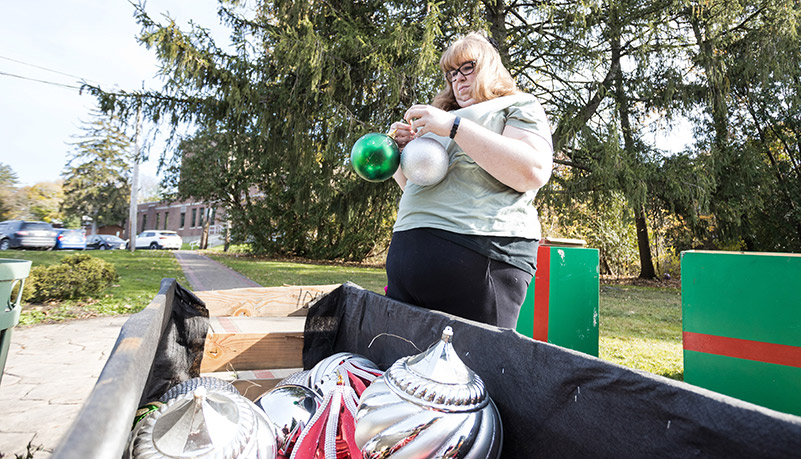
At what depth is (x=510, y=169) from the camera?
140cm

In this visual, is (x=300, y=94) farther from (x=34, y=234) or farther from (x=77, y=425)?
(x=34, y=234)

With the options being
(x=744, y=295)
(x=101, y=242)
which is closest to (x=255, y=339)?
(x=744, y=295)

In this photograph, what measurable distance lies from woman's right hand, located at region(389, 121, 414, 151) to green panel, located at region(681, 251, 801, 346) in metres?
1.78

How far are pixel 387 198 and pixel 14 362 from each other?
7198 mm

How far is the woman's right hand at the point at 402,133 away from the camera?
1839 millimetres

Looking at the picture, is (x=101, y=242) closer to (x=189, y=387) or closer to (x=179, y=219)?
(x=179, y=219)

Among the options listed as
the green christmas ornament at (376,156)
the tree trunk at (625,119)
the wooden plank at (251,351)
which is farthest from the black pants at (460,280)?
the tree trunk at (625,119)

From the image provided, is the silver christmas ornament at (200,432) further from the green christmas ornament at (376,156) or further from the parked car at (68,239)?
the parked car at (68,239)

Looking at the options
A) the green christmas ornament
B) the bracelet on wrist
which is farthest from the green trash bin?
the bracelet on wrist

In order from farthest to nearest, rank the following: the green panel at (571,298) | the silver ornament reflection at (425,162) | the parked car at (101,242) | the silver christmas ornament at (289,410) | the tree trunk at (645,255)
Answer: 1. the parked car at (101,242)
2. the tree trunk at (645,255)
3. the green panel at (571,298)
4. the silver ornament reflection at (425,162)
5. the silver christmas ornament at (289,410)

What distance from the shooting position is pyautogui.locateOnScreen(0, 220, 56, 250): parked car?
77.6 feet

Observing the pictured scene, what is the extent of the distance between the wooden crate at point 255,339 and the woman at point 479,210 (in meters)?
0.76

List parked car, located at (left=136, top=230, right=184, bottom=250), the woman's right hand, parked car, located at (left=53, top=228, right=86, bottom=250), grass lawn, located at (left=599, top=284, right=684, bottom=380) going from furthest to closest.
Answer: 1. parked car, located at (left=136, top=230, right=184, bottom=250)
2. parked car, located at (left=53, top=228, right=86, bottom=250)
3. grass lawn, located at (left=599, top=284, right=684, bottom=380)
4. the woman's right hand

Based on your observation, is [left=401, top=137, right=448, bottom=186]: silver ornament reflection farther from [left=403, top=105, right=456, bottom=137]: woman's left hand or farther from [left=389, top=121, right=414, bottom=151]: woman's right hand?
[left=389, top=121, right=414, bottom=151]: woman's right hand
